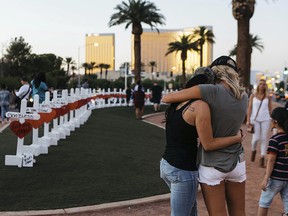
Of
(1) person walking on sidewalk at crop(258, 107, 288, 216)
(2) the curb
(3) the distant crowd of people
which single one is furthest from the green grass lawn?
(3) the distant crowd of people

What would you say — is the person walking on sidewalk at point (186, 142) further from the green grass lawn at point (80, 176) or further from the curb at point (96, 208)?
the green grass lawn at point (80, 176)

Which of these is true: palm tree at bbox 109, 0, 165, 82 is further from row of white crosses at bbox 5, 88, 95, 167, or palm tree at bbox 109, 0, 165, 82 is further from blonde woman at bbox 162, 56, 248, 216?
blonde woman at bbox 162, 56, 248, 216

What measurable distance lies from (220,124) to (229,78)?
0.34 meters

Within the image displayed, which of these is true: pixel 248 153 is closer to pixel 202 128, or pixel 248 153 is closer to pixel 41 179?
pixel 41 179

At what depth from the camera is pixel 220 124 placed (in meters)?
3.15

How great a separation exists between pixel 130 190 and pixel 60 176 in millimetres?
1292

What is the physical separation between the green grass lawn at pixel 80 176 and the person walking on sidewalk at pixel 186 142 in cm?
268

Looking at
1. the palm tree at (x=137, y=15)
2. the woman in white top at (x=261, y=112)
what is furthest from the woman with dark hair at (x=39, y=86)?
the palm tree at (x=137, y=15)

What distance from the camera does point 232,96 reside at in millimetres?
3150

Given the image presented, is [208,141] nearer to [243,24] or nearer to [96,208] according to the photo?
[96,208]

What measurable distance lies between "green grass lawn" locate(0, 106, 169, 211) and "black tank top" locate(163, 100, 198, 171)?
2.78 meters

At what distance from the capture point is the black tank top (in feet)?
10.2

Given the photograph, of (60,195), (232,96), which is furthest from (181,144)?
(60,195)

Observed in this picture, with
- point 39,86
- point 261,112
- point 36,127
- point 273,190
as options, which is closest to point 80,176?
point 36,127
